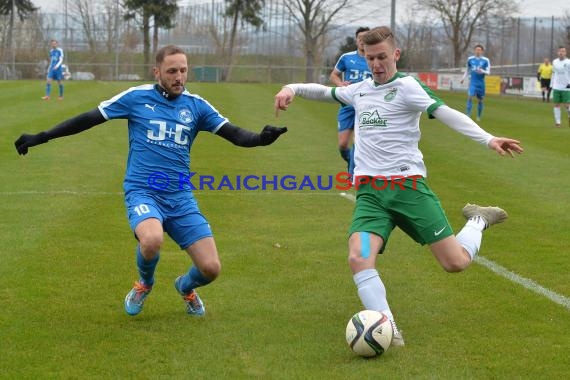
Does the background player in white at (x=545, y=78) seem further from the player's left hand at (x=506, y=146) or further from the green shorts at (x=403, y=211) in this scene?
the player's left hand at (x=506, y=146)

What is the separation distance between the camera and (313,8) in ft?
225

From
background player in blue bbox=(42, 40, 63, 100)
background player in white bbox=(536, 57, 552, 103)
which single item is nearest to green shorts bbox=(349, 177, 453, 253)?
background player in blue bbox=(42, 40, 63, 100)

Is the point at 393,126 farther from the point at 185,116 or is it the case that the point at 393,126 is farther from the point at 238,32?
the point at 238,32

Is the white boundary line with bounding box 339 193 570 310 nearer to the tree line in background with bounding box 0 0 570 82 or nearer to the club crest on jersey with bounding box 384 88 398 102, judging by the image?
the club crest on jersey with bounding box 384 88 398 102

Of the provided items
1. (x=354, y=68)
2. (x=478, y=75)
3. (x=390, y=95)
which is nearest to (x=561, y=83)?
(x=478, y=75)

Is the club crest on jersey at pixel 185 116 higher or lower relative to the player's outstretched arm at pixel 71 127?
higher

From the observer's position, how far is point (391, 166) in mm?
5961

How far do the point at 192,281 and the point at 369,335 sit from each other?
149 cm

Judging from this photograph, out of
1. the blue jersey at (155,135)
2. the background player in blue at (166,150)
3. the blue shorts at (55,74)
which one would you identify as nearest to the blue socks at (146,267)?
the background player in blue at (166,150)

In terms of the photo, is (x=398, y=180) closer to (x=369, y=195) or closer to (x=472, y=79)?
(x=369, y=195)

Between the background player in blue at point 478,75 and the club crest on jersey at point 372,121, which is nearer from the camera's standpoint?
the club crest on jersey at point 372,121

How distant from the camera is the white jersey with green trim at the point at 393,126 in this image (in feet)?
19.6

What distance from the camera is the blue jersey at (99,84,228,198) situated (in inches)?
243

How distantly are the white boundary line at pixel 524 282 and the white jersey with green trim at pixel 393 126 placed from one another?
5.29 feet
